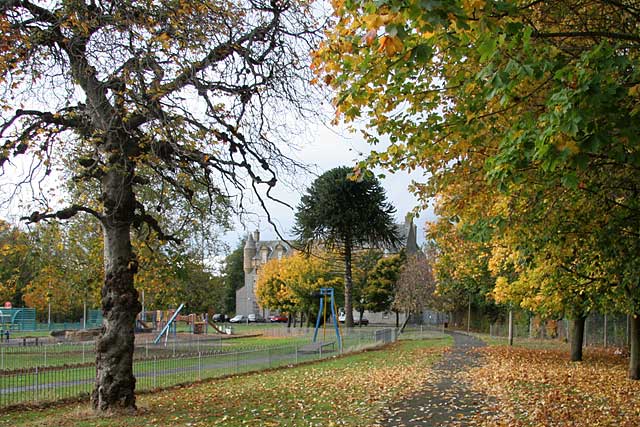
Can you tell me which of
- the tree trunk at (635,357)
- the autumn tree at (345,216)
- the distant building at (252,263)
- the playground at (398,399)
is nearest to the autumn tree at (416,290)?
the autumn tree at (345,216)

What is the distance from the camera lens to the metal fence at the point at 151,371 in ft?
45.1

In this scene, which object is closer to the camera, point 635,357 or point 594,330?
point 635,357

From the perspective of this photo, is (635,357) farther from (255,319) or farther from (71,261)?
(255,319)

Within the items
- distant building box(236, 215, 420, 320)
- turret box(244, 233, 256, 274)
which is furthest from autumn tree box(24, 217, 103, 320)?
turret box(244, 233, 256, 274)

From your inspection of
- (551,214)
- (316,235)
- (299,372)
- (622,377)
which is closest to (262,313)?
(316,235)

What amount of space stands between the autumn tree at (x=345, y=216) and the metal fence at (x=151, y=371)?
14.6 metres

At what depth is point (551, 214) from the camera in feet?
31.8

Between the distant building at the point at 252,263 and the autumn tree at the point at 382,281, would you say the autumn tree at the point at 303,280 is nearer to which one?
the autumn tree at the point at 382,281

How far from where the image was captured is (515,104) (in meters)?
7.40

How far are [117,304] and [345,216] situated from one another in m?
30.9

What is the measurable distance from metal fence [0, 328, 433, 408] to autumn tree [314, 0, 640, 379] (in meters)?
9.62

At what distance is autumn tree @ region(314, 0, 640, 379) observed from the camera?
4.96m

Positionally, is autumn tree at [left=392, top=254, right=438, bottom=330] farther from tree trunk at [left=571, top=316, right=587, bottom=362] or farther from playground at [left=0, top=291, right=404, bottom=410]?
tree trunk at [left=571, top=316, right=587, bottom=362]

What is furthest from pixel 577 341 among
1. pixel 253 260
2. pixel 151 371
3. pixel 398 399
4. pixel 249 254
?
pixel 249 254
